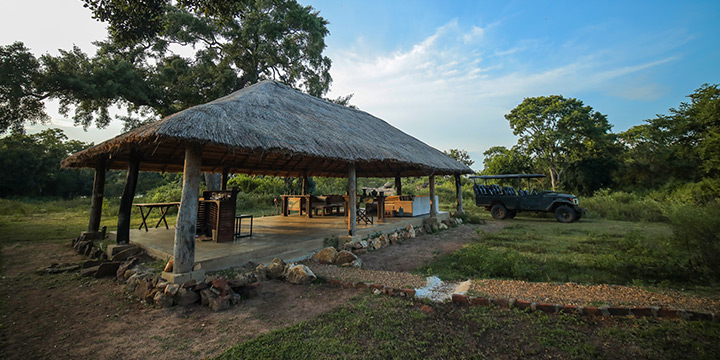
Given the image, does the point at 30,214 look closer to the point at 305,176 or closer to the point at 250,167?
the point at 250,167

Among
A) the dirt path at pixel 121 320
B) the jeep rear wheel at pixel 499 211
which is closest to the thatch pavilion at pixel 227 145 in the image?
the dirt path at pixel 121 320

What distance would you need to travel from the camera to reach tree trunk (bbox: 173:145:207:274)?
12.6 ft

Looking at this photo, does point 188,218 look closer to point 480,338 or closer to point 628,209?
point 480,338

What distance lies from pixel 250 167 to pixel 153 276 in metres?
6.06

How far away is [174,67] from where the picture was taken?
1314 cm

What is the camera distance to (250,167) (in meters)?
9.70

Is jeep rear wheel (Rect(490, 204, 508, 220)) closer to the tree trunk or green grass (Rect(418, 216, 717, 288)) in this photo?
green grass (Rect(418, 216, 717, 288))

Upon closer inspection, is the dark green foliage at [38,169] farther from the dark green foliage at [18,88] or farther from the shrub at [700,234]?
the shrub at [700,234]

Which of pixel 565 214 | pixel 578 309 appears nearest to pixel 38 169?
pixel 578 309

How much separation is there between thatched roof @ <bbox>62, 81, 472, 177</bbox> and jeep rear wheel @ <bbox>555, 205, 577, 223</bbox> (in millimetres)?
4900

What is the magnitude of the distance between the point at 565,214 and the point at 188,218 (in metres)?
12.2

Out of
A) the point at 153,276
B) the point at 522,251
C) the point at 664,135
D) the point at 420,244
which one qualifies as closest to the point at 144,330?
the point at 153,276

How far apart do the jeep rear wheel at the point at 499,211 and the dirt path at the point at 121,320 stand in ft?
34.3

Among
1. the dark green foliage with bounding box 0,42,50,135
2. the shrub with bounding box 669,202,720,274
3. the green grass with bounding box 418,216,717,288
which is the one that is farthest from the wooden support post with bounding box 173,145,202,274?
the dark green foliage with bounding box 0,42,50,135
